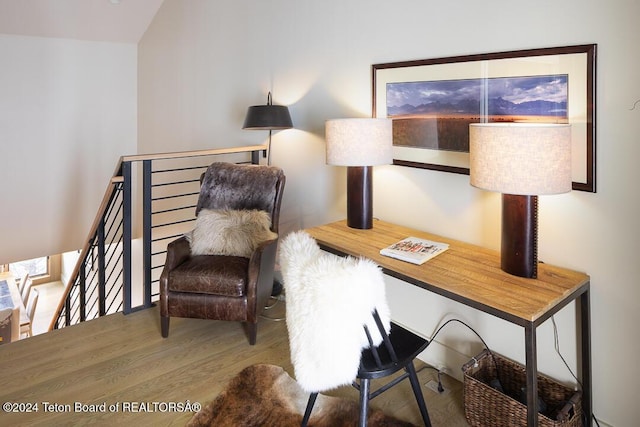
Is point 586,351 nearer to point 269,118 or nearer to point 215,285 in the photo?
→ point 215,285

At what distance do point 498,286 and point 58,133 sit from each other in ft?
15.3

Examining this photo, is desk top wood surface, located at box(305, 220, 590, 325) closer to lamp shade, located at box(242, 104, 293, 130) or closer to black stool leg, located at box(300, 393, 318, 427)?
black stool leg, located at box(300, 393, 318, 427)

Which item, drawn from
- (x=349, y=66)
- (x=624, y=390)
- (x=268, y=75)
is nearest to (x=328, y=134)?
(x=349, y=66)

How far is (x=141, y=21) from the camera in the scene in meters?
4.70

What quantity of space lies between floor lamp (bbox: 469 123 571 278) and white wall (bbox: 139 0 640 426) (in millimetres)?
256

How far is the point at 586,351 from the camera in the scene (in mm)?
1710

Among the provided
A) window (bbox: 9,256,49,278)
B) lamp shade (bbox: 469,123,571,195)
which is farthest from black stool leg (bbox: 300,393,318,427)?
window (bbox: 9,256,49,278)

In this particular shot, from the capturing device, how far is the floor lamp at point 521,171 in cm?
146

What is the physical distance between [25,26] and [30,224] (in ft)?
6.35

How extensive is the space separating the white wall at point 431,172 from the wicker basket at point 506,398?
0.08 metres

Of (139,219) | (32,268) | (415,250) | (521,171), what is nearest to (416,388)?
(415,250)

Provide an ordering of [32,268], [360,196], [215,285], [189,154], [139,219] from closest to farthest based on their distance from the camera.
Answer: [360,196], [215,285], [189,154], [139,219], [32,268]

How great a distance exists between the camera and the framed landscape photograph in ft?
5.41

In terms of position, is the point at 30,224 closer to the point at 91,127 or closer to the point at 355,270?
the point at 91,127
